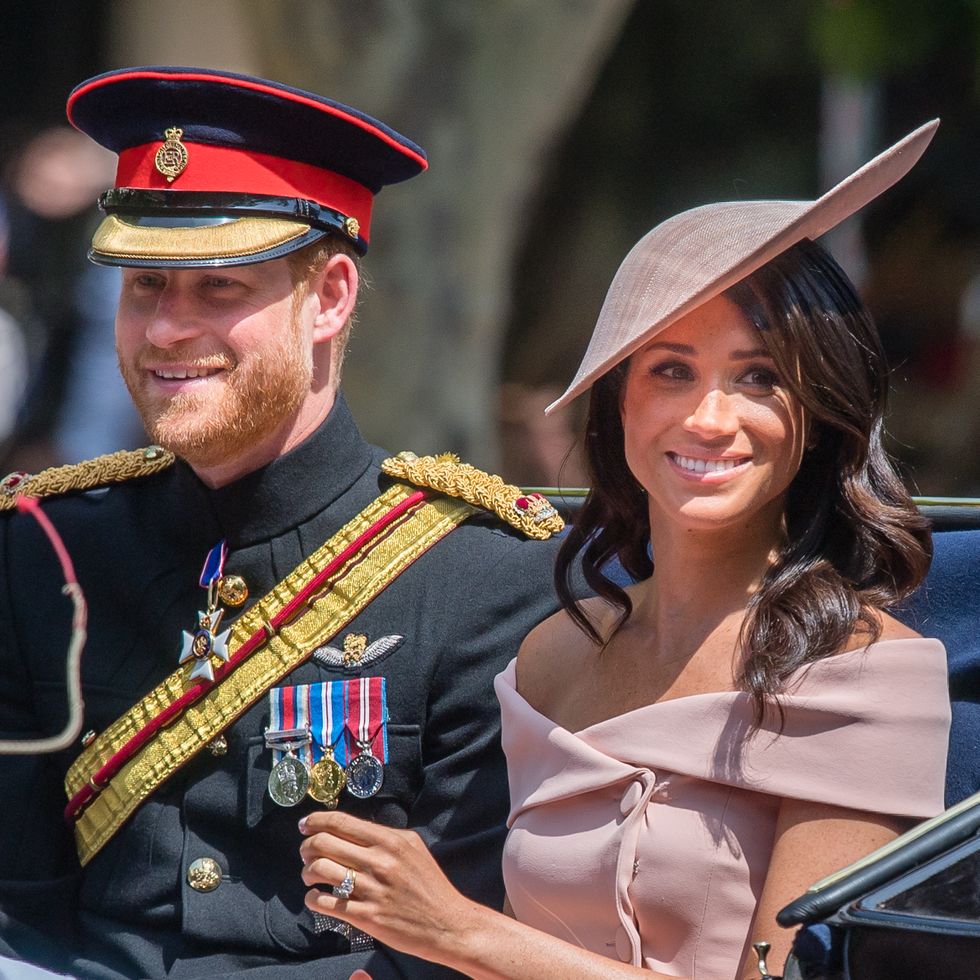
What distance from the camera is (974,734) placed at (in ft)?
7.51

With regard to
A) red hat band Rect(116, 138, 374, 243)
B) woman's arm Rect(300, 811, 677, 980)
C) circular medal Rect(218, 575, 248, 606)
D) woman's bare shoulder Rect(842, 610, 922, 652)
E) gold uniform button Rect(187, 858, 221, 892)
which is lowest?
gold uniform button Rect(187, 858, 221, 892)

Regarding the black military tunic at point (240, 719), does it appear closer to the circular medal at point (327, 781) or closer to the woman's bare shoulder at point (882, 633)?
the circular medal at point (327, 781)

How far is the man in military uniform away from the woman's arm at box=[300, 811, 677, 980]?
0.48 metres

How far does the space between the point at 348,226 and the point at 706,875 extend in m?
1.26

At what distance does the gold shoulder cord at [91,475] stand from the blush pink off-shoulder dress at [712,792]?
1099 millimetres

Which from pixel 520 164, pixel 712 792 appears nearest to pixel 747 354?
pixel 712 792

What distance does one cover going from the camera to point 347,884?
6.61 ft

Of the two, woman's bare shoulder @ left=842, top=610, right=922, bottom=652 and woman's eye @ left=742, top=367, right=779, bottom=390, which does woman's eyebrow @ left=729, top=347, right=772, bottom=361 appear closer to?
woman's eye @ left=742, top=367, right=779, bottom=390

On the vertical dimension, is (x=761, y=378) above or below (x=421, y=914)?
above

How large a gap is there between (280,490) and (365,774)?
1.56ft

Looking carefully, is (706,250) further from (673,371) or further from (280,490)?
(280,490)

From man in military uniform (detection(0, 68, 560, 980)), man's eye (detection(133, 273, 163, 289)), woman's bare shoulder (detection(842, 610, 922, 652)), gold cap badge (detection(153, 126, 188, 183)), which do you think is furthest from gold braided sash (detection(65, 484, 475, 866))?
woman's bare shoulder (detection(842, 610, 922, 652))

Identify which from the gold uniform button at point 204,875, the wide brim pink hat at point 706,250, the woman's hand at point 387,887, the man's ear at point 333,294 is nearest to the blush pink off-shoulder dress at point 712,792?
the woman's hand at point 387,887

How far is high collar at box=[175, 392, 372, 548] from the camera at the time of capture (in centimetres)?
274
